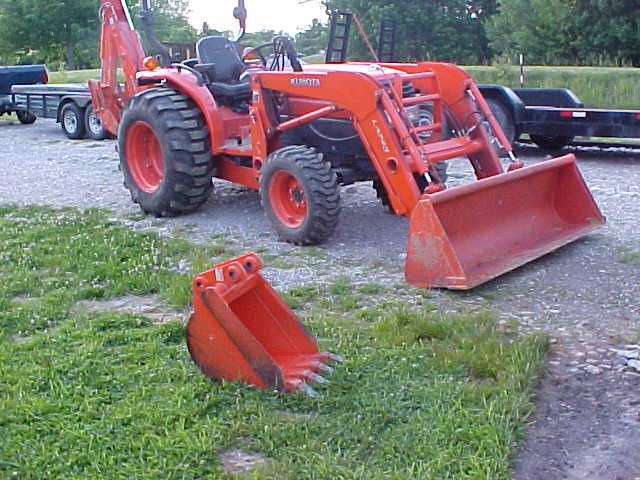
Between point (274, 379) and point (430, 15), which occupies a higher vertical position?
point (430, 15)

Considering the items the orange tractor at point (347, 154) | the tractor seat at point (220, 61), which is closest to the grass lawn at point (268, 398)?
the orange tractor at point (347, 154)

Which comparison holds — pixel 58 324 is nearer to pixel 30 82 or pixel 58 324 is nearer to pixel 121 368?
pixel 121 368

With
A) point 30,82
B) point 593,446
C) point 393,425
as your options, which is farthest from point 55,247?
point 30,82

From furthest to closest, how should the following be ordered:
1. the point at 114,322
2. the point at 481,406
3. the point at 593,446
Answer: the point at 114,322 → the point at 481,406 → the point at 593,446

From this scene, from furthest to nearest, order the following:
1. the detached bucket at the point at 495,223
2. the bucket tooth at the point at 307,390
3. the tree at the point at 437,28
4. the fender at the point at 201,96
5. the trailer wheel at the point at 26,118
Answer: the tree at the point at 437,28 → the trailer wheel at the point at 26,118 → the fender at the point at 201,96 → the detached bucket at the point at 495,223 → the bucket tooth at the point at 307,390

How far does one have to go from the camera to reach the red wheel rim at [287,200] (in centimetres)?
775

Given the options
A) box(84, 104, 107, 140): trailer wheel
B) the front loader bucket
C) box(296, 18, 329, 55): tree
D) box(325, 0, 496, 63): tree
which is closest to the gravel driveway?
the front loader bucket

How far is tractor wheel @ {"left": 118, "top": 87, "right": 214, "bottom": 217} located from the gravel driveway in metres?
0.20

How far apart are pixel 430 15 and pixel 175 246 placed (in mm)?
37816

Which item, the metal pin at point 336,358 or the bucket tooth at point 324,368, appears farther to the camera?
the metal pin at point 336,358

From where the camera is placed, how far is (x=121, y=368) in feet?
16.1

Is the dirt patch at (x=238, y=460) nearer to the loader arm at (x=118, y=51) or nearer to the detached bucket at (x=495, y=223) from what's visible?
the detached bucket at (x=495, y=223)

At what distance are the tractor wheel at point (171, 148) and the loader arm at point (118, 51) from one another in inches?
48.4

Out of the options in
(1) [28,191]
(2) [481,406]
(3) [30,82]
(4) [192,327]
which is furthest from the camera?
(3) [30,82]
